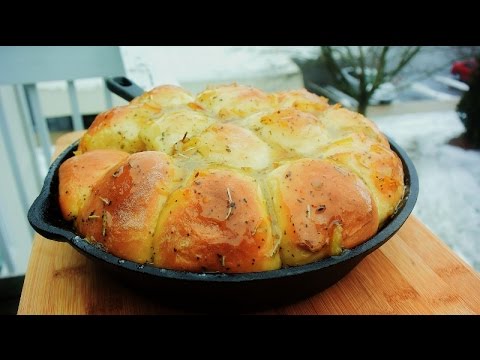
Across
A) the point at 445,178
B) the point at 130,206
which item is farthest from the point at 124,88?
the point at 445,178

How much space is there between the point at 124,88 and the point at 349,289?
2.90 feet

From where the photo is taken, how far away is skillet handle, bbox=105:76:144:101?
133 centimetres

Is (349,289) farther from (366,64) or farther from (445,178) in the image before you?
(445,178)

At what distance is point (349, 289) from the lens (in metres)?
0.95

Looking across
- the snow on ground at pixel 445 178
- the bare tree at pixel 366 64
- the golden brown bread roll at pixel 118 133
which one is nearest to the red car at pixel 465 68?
the snow on ground at pixel 445 178

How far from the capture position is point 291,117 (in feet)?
3.19

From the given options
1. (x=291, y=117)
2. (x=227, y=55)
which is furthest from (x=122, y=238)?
(x=227, y=55)

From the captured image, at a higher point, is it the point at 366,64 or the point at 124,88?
the point at 124,88

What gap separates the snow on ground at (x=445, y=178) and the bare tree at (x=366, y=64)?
11.4 inches

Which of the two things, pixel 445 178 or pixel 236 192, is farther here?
pixel 445 178

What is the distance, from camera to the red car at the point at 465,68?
7.43ft

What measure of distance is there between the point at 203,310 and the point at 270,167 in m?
0.31

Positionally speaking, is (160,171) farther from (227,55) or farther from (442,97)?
(442,97)

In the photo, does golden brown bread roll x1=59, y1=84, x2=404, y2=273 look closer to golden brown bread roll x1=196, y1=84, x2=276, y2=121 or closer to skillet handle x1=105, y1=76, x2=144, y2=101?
golden brown bread roll x1=196, y1=84, x2=276, y2=121
